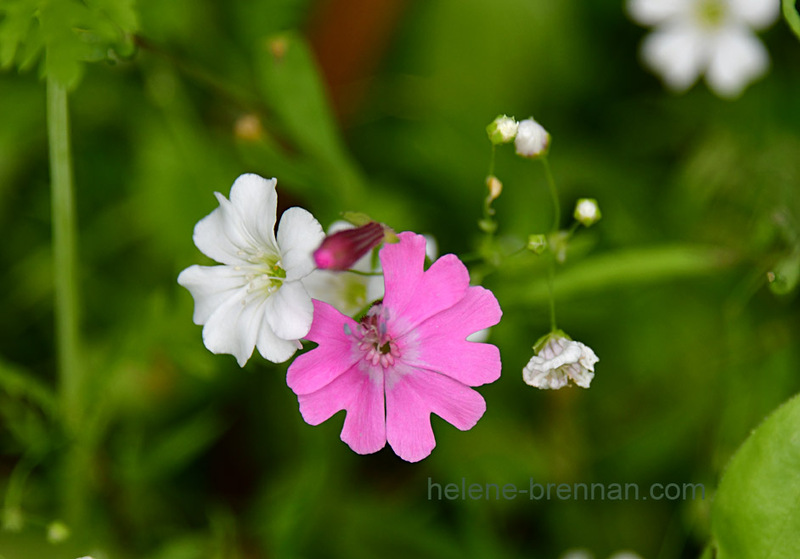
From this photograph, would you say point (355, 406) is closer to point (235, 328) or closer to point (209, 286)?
point (235, 328)

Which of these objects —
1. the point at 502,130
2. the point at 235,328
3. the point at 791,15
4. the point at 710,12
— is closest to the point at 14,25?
the point at 235,328

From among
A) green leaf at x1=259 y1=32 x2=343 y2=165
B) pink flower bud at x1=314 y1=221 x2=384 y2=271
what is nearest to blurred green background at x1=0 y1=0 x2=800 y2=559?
green leaf at x1=259 y1=32 x2=343 y2=165

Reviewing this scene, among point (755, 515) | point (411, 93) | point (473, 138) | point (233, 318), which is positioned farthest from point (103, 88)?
point (755, 515)

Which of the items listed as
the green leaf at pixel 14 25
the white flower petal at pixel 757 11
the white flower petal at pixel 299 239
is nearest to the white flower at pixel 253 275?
the white flower petal at pixel 299 239

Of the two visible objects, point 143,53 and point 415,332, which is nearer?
point 415,332

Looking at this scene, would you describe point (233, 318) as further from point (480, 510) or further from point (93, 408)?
point (480, 510)

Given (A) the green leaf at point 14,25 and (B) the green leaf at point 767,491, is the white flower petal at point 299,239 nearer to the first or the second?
(A) the green leaf at point 14,25

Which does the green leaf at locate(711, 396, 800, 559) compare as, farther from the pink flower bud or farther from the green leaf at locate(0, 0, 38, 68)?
the green leaf at locate(0, 0, 38, 68)
